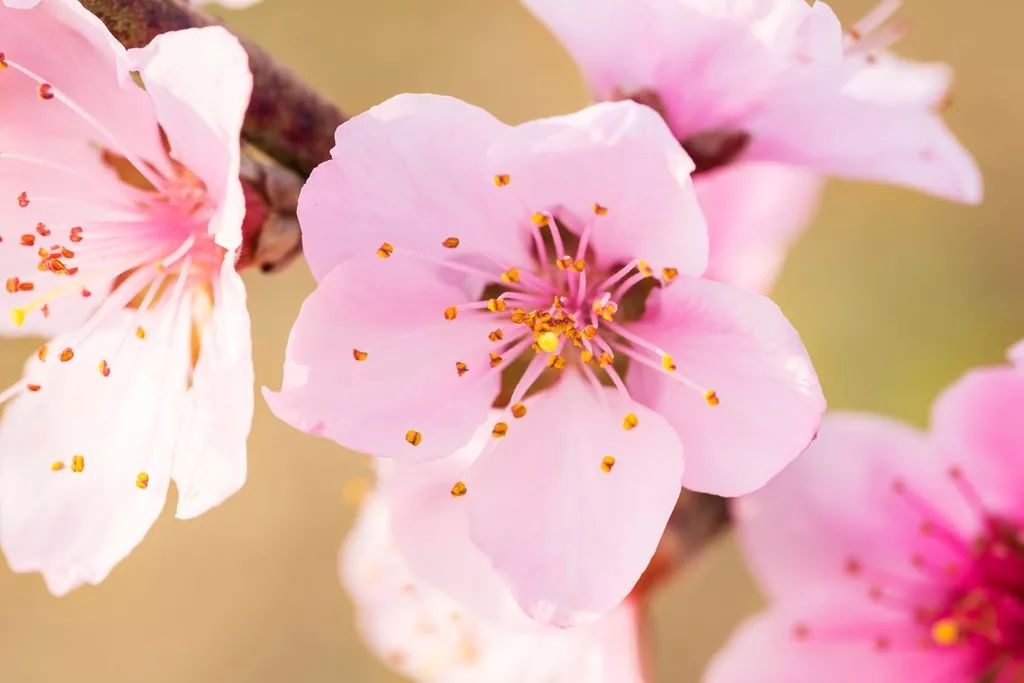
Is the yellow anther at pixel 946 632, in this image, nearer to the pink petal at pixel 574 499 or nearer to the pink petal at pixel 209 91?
the pink petal at pixel 574 499

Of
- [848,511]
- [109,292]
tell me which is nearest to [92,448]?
[109,292]

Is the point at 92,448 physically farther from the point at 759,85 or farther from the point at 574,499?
the point at 759,85

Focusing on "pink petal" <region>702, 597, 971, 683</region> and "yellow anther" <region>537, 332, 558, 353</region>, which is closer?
"yellow anther" <region>537, 332, 558, 353</region>

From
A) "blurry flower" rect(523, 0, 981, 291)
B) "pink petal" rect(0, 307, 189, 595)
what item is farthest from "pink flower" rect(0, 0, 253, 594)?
"blurry flower" rect(523, 0, 981, 291)

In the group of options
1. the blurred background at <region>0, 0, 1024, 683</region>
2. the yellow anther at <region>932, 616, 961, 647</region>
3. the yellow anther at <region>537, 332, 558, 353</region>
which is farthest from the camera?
the blurred background at <region>0, 0, 1024, 683</region>

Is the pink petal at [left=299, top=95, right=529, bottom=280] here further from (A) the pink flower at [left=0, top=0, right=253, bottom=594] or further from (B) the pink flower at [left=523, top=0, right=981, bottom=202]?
(B) the pink flower at [left=523, top=0, right=981, bottom=202]

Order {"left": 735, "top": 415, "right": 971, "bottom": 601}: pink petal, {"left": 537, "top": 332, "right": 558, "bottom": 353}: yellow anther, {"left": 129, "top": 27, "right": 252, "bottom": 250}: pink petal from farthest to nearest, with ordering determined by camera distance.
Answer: {"left": 735, "top": 415, "right": 971, "bottom": 601}: pink petal, {"left": 537, "top": 332, "right": 558, "bottom": 353}: yellow anther, {"left": 129, "top": 27, "right": 252, "bottom": 250}: pink petal

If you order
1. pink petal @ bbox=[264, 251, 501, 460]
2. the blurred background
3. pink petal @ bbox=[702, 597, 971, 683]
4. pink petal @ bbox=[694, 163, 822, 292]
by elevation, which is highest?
pink petal @ bbox=[264, 251, 501, 460]

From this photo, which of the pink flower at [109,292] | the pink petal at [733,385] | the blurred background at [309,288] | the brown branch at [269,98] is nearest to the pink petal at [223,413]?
the pink flower at [109,292]

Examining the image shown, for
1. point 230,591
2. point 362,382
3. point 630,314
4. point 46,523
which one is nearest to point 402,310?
point 362,382
